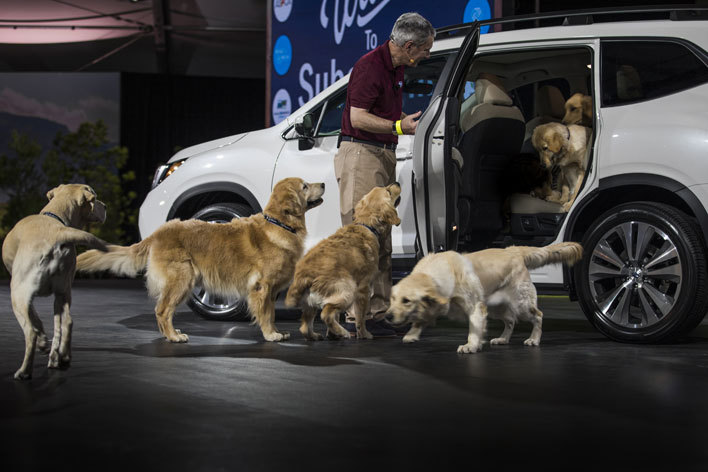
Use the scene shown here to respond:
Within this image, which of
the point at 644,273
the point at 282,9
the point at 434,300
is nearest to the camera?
the point at 434,300

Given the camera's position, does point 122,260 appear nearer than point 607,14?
Yes

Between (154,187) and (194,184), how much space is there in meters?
0.50

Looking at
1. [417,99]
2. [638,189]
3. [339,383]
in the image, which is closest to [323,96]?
[417,99]

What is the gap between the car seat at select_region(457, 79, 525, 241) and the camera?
5746 millimetres

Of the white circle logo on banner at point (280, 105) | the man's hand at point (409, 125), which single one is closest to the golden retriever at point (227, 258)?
the man's hand at point (409, 125)

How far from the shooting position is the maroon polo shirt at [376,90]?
5410 millimetres

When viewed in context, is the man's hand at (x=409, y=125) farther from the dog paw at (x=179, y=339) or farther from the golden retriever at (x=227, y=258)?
the dog paw at (x=179, y=339)

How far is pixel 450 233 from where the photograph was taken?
5133mm

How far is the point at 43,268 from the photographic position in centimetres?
376

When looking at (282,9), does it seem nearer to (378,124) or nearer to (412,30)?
(412,30)

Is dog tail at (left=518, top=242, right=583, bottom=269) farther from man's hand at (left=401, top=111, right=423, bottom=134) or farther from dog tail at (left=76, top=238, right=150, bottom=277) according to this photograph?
dog tail at (left=76, top=238, right=150, bottom=277)

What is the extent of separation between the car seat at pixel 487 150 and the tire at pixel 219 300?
69.1 inches

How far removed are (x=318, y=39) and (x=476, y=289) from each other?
640 centimetres

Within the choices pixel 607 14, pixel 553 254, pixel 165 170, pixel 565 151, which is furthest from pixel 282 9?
pixel 553 254
